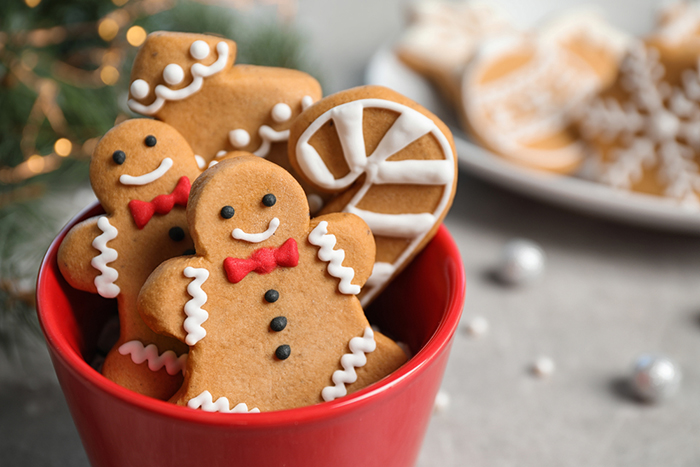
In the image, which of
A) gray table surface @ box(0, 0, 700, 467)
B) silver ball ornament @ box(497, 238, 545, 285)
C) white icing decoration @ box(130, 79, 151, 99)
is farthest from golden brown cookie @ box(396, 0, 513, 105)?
white icing decoration @ box(130, 79, 151, 99)

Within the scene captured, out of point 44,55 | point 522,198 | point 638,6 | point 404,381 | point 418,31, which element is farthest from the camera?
point 638,6

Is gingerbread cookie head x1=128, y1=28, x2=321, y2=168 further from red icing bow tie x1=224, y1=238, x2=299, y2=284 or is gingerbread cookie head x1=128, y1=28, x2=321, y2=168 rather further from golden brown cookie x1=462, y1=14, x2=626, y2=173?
golden brown cookie x1=462, y1=14, x2=626, y2=173

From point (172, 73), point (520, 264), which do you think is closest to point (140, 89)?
point (172, 73)

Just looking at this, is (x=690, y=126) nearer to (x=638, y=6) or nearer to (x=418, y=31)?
(x=418, y=31)

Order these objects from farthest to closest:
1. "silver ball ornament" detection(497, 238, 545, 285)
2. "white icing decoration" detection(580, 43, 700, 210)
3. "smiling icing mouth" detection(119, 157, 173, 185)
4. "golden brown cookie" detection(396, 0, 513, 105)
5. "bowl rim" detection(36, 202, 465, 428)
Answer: "golden brown cookie" detection(396, 0, 513, 105) → "white icing decoration" detection(580, 43, 700, 210) → "silver ball ornament" detection(497, 238, 545, 285) → "smiling icing mouth" detection(119, 157, 173, 185) → "bowl rim" detection(36, 202, 465, 428)

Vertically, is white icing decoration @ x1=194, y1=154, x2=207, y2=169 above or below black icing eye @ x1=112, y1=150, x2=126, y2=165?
below

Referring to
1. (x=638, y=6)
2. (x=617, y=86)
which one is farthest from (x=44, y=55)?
(x=638, y=6)

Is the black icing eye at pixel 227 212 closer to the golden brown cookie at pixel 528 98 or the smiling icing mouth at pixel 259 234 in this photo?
the smiling icing mouth at pixel 259 234
